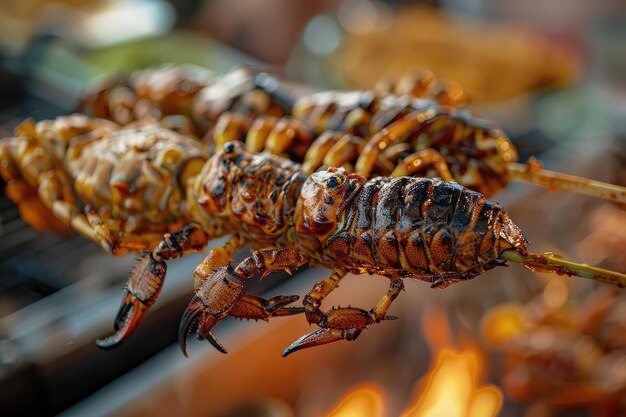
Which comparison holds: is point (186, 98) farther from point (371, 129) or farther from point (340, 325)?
point (340, 325)

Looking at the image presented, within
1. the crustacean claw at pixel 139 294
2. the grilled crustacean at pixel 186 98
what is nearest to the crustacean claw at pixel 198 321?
the crustacean claw at pixel 139 294

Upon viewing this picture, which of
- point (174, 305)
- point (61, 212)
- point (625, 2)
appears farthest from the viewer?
point (625, 2)

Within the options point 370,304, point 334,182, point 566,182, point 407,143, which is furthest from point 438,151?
point 370,304

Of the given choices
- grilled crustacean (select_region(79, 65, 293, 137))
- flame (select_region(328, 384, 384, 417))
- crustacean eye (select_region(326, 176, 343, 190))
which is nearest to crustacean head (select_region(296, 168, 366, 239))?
crustacean eye (select_region(326, 176, 343, 190))

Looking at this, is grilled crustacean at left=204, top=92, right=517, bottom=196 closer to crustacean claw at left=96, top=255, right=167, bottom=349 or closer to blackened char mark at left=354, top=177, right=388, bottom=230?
blackened char mark at left=354, top=177, right=388, bottom=230

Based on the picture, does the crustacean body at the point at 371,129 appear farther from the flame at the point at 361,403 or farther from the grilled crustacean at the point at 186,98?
the flame at the point at 361,403

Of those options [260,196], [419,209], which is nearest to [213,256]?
[260,196]

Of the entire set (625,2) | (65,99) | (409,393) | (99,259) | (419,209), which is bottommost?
(409,393)

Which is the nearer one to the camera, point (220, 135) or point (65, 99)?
point (220, 135)

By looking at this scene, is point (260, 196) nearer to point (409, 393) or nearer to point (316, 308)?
point (316, 308)
